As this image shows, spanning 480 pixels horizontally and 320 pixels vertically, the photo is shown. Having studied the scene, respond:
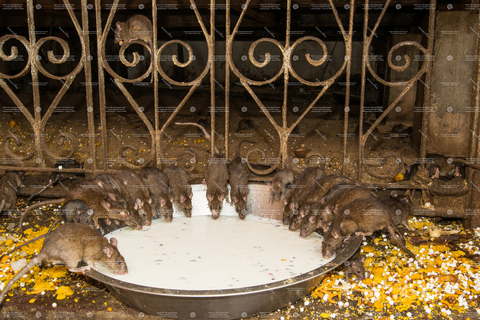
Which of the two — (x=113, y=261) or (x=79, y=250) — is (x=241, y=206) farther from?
(x=79, y=250)

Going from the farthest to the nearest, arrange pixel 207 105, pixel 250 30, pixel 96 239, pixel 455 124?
pixel 207 105
pixel 250 30
pixel 455 124
pixel 96 239

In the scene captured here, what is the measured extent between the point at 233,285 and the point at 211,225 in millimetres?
1164

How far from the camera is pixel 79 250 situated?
332 cm

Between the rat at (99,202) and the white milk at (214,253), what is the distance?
143 millimetres

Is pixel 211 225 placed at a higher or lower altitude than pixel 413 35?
lower

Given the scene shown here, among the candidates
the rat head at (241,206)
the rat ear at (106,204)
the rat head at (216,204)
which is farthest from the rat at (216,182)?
the rat ear at (106,204)

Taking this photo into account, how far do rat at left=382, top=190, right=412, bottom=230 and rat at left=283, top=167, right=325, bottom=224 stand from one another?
0.69 metres

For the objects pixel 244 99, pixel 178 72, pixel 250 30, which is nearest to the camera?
pixel 250 30

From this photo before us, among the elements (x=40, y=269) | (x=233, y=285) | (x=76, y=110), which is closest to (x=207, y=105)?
(x=76, y=110)

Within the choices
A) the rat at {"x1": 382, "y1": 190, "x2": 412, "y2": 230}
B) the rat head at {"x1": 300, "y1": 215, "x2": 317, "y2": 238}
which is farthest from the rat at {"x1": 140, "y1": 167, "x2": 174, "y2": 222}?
the rat at {"x1": 382, "y1": 190, "x2": 412, "y2": 230}

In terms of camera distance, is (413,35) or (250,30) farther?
(250,30)

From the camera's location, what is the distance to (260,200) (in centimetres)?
453

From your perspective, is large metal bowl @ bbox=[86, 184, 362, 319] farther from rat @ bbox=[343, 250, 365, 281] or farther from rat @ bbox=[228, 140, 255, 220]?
rat @ bbox=[228, 140, 255, 220]

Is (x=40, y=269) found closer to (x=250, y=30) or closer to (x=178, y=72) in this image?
(x=250, y=30)
